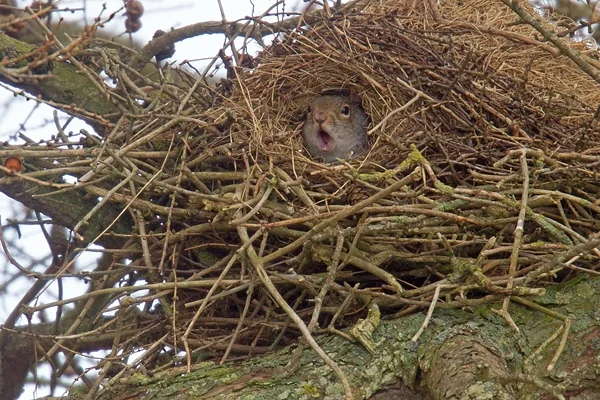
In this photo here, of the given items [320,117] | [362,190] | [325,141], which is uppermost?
[320,117]

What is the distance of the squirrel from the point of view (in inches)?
179

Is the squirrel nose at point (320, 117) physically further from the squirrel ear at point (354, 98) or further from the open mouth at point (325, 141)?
the squirrel ear at point (354, 98)

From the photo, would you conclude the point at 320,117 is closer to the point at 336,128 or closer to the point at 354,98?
the point at 336,128

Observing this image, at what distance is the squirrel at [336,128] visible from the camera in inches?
179

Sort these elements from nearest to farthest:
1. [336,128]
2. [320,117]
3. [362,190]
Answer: [362,190] → [320,117] → [336,128]

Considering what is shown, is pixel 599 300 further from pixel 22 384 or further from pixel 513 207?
pixel 22 384

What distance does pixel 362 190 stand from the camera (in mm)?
3426

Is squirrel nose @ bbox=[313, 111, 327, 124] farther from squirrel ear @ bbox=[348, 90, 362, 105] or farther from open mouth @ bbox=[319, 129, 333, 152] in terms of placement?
squirrel ear @ bbox=[348, 90, 362, 105]

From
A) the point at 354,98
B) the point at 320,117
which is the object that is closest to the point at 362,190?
the point at 320,117

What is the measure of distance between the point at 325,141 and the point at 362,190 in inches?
47.1

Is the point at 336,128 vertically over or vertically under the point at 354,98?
under

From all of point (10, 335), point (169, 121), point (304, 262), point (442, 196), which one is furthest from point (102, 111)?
point (442, 196)

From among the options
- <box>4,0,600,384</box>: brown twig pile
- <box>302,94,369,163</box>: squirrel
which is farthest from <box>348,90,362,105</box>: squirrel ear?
<box>4,0,600,384</box>: brown twig pile

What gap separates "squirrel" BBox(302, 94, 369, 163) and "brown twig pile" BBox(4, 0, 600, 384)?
0.80ft
